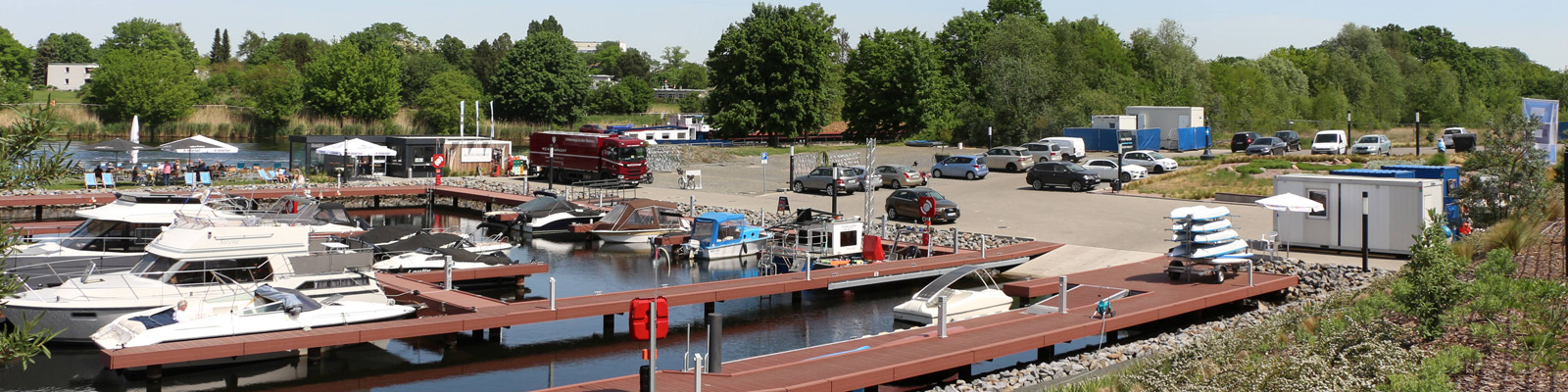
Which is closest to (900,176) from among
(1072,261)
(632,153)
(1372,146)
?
(632,153)

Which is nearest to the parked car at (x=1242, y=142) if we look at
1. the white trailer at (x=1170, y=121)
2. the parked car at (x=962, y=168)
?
the white trailer at (x=1170, y=121)

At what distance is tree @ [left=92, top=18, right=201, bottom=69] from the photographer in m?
153

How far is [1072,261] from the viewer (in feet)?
100

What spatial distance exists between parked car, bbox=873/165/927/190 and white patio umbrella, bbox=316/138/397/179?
21603mm

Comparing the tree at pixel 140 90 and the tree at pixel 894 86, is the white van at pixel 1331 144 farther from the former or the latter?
the tree at pixel 140 90

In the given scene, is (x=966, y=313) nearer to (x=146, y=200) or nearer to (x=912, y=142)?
(x=146, y=200)

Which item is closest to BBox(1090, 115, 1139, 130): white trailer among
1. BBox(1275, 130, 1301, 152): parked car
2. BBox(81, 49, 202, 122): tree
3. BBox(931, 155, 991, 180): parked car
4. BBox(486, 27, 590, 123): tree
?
BBox(1275, 130, 1301, 152): parked car

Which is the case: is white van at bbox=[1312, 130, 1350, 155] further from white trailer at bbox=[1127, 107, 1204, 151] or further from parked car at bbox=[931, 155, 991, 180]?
parked car at bbox=[931, 155, 991, 180]

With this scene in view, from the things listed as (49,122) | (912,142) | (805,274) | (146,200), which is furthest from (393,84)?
(49,122)

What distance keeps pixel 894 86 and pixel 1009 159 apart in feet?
105

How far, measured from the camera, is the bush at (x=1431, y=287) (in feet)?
54.5

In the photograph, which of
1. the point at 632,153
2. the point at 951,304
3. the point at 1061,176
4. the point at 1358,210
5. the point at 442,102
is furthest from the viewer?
the point at 442,102

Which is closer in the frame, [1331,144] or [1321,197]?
[1321,197]

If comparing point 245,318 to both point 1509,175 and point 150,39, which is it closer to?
point 1509,175
